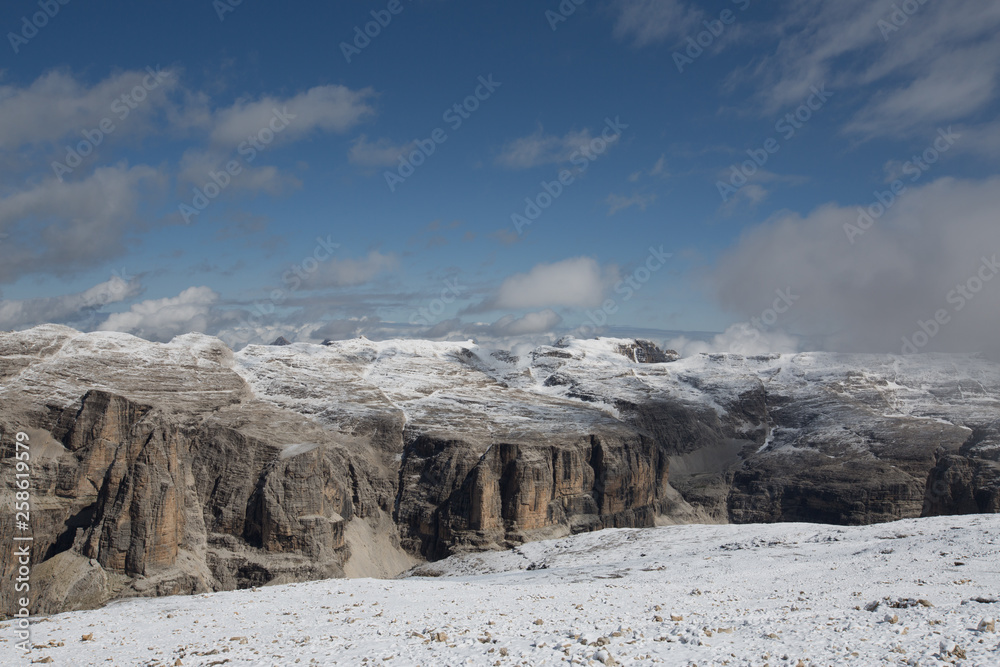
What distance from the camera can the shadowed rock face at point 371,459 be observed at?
66250mm

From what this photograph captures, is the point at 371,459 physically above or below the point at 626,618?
below

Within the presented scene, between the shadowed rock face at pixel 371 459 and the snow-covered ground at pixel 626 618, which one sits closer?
the snow-covered ground at pixel 626 618

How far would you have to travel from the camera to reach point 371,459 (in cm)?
10538

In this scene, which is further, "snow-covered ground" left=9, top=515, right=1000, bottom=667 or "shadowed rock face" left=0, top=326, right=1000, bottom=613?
"shadowed rock face" left=0, top=326, right=1000, bottom=613

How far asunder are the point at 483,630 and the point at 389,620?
6672 mm

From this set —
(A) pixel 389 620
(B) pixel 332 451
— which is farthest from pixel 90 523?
(A) pixel 389 620

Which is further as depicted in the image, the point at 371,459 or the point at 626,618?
the point at 371,459

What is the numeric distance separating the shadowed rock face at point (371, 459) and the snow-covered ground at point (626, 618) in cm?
2848

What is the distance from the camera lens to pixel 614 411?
165 m

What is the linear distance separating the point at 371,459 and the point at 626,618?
82.9 metres

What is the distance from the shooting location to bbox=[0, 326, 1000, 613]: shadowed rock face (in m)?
66.2

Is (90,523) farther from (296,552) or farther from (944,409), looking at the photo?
(944,409)

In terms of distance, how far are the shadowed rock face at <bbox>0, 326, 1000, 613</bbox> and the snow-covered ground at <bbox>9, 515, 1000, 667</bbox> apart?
93.4 feet

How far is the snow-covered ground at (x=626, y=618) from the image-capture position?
67.9 feet
